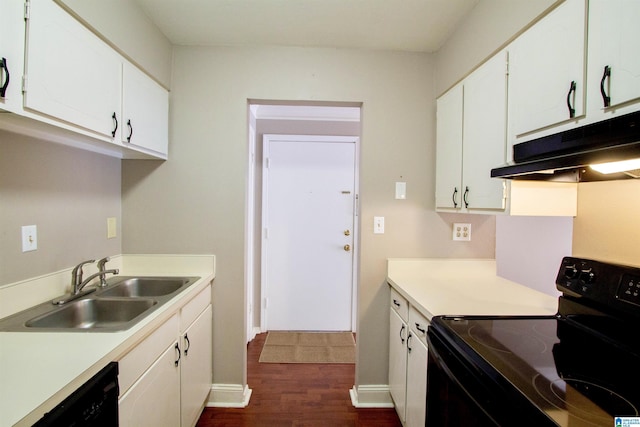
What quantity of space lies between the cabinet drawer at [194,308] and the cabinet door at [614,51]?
1.88 metres

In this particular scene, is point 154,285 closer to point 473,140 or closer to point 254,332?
point 254,332

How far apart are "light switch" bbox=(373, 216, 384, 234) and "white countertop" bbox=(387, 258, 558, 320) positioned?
0.71 ft

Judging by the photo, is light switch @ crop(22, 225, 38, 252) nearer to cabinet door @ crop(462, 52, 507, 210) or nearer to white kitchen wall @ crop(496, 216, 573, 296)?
cabinet door @ crop(462, 52, 507, 210)

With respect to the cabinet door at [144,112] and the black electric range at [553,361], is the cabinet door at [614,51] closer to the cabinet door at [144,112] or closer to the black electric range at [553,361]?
the black electric range at [553,361]

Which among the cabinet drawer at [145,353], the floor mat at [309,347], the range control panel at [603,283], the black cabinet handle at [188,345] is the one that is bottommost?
the floor mat at [309,347]

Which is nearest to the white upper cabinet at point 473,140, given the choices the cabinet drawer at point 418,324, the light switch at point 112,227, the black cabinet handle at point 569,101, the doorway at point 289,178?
the black cabinet handle at point 569,101

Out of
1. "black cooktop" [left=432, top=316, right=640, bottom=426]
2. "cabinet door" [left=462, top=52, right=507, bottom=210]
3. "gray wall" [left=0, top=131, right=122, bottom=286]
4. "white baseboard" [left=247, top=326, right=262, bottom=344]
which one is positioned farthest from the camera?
"white baseboard" [left=247, top=326, right=262, bottom=344]

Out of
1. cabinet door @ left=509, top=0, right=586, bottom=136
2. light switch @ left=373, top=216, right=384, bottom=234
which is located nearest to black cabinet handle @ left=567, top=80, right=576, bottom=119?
cabinet door @ left=509, top=0, right=586, bottom=136

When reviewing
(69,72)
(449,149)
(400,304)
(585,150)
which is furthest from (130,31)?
(400,304)

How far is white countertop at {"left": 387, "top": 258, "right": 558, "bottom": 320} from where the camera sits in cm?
136

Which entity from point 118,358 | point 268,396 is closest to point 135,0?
point 118,358

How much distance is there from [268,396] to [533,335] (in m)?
1.75

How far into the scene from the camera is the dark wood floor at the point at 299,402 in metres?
1.86

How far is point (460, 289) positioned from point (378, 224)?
0.64m
